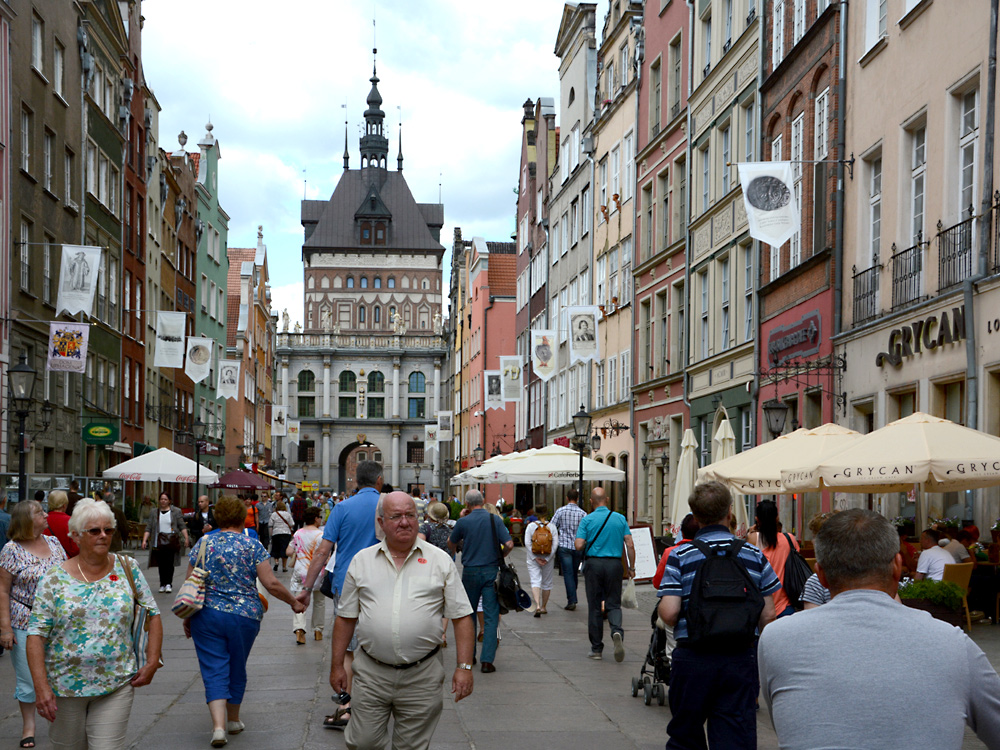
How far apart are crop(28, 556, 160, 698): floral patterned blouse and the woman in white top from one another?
40.8 feet

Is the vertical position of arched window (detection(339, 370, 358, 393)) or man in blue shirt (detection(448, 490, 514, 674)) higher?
arched window (detection(339, 370, 358, 393))

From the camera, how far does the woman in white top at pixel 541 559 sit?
18.5m

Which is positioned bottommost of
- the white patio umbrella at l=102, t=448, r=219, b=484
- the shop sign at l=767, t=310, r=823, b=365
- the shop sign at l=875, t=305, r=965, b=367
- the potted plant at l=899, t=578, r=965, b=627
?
the potted plant at l=899, t=578, r=965, b=627

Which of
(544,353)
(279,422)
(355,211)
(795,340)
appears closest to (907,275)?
(795,340)

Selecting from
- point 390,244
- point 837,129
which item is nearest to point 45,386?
point 837,129

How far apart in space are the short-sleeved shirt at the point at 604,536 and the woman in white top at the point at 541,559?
4.90m

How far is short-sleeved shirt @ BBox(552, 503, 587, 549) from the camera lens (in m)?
18.5

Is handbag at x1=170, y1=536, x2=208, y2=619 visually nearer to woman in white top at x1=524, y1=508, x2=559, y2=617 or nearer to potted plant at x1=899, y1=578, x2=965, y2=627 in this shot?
potted plant at x1=899, y1=578, x2=965, y2=627

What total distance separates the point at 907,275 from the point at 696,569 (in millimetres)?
12264

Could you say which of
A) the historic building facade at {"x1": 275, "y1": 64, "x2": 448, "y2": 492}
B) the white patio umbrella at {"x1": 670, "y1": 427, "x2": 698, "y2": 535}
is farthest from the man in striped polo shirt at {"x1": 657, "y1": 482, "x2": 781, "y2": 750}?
the historic building facade at {"x1": 275, "y1": 64, "x2": 448, "y2": 492}

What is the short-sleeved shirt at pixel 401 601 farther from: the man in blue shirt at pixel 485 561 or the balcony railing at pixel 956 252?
the balcony railing at pixel 956 252

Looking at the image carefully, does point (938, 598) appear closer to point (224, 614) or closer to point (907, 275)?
point (907, 275)

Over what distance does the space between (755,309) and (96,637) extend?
20.1 metres

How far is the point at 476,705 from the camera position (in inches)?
422
